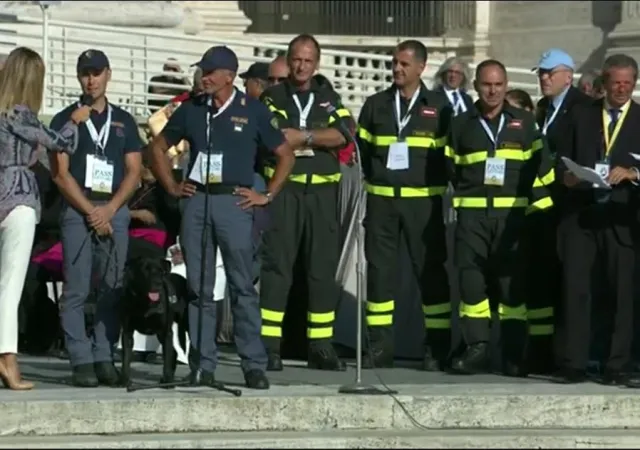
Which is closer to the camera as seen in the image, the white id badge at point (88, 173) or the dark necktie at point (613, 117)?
the white id badge at point (88, 173)

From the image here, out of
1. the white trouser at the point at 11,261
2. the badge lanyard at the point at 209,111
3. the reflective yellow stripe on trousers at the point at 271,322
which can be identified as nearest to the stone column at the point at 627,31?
the reflective yellow stripe on trousers at the point at 271,322

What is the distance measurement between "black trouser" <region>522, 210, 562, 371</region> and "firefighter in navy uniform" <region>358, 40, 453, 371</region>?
0.62m

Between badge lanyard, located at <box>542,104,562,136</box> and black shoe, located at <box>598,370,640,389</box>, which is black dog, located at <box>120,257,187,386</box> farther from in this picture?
badge lanyard, located at <box>542,104,562,136</box>

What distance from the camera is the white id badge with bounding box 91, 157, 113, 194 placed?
531 inches

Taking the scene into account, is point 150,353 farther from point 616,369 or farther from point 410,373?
point 616,369

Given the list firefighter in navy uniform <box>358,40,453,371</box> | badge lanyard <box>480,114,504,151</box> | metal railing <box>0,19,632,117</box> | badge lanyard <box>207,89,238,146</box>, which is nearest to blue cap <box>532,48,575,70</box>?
badge lanyard <box>480,114,504,151</box>

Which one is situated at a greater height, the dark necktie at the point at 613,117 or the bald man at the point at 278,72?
the bald man at the point at 278,72

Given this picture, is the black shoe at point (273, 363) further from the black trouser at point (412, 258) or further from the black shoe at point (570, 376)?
the black shoe at point (570, 376)

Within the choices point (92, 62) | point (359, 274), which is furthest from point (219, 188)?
point (92, 62)

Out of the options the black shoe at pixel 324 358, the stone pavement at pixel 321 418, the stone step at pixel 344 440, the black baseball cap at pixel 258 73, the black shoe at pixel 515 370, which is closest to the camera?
the stone step at pixel 344 440

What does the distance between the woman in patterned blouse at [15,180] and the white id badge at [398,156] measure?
241cm

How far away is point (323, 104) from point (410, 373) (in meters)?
1.92

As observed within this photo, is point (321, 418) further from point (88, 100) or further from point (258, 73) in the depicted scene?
point (258, 73)

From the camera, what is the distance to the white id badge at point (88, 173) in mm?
13492
